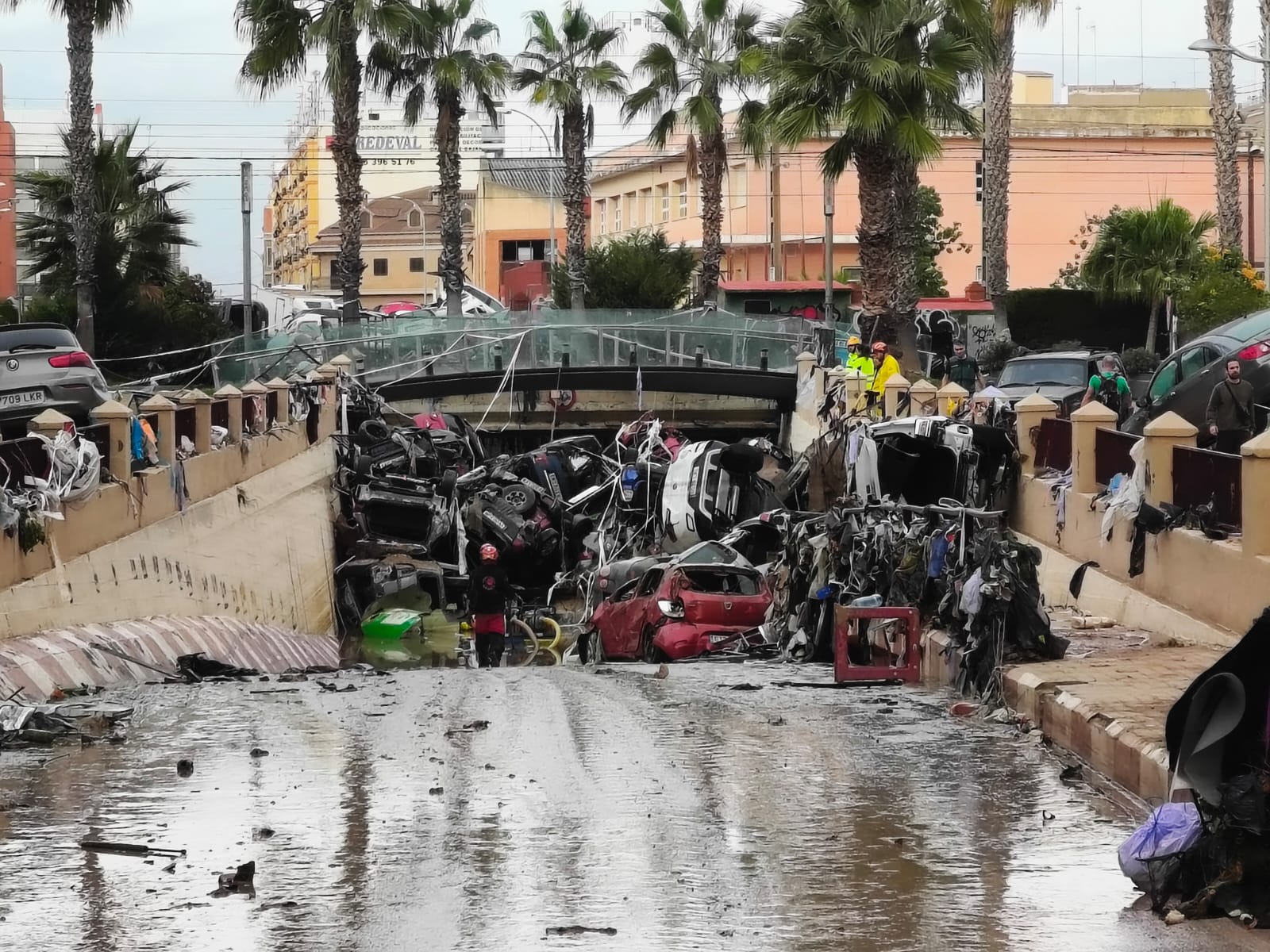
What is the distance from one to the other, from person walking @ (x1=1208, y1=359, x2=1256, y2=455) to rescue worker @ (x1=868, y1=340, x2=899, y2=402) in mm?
7261

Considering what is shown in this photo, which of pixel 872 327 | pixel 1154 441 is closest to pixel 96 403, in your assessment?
pixel 1154 441

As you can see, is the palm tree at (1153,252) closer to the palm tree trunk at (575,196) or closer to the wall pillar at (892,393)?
the palm tree trunk at (575,196)

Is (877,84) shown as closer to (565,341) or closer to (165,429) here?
(565,341)

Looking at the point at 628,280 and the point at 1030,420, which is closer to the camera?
the point at 1030,420

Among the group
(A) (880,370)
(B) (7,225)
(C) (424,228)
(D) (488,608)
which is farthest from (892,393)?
(C) (424,228)

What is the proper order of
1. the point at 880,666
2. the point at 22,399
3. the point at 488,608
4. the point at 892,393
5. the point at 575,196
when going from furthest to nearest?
the point at 575,196 → the point at 892,393 → the point at 22,399 → the point at 488,608 → the point at 880,666

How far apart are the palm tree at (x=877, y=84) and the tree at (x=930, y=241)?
76.9 feet

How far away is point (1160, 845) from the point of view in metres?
7.24

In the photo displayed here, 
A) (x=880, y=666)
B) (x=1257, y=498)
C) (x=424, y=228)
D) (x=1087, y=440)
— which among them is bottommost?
(x=880, y=666)

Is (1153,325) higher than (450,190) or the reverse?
the reverse

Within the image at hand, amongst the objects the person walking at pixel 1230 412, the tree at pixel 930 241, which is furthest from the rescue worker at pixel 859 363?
the tree at pixel 930 241

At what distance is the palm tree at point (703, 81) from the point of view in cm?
5159

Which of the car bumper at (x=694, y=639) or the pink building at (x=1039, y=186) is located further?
the pink building at (x=1039, y=186)

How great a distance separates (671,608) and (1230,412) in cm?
618
